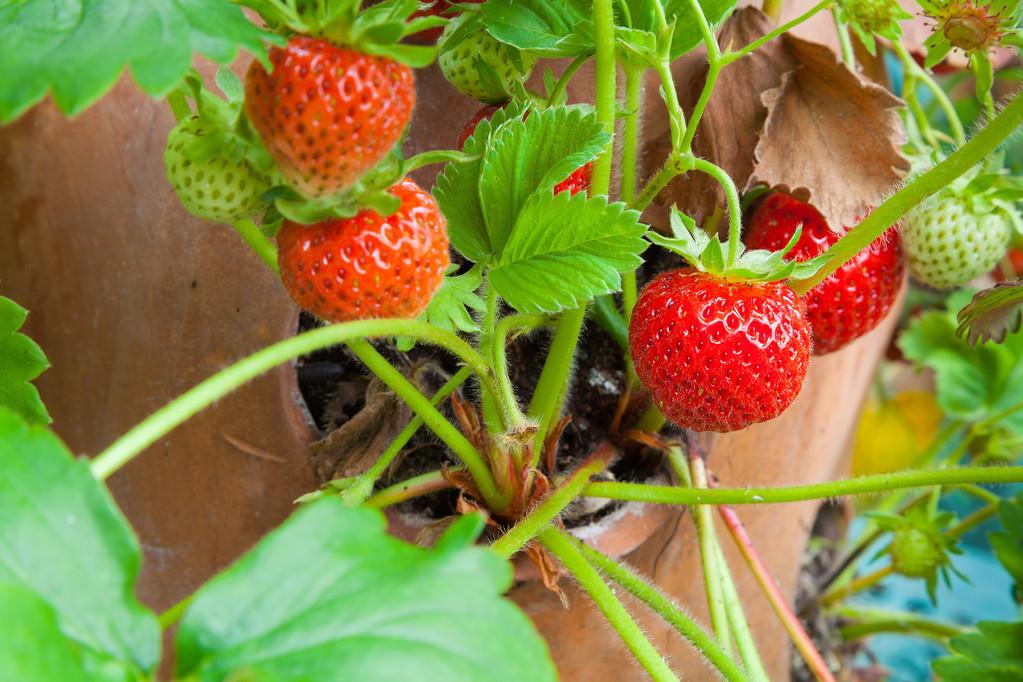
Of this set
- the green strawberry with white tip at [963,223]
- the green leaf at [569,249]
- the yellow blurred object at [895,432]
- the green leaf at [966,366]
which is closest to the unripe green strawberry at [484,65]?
the green leaf at [569,249]

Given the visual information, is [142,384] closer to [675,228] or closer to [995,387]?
[675,228]

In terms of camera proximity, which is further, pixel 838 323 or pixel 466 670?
pixel 838 323

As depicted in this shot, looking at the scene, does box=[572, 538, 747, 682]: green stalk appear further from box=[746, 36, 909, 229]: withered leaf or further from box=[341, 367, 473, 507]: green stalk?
box=[746, 36, 909, 229]: withered leaf

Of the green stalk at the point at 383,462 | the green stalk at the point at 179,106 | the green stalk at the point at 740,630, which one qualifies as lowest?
the green stalk at the point at 740,630

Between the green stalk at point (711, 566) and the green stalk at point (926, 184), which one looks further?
the green stalk at point (711, 566)

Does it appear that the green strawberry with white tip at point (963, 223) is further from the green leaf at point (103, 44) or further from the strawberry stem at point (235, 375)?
the green leaf at point (103, 44)

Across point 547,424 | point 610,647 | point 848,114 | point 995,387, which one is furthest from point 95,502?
point 995,387

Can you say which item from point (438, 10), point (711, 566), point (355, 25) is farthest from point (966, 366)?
point (355, 25)
